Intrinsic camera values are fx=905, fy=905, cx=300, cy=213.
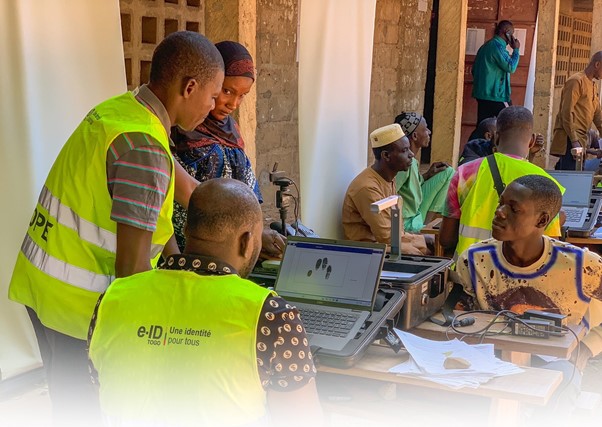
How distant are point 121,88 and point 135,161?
5.29 ft

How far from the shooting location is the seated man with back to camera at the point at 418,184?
5887 millimetres

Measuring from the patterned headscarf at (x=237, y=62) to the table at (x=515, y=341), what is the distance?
118 cm

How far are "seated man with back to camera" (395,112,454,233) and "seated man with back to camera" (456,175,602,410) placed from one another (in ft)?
7.48

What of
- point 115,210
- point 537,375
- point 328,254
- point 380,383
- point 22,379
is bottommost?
point 22,379

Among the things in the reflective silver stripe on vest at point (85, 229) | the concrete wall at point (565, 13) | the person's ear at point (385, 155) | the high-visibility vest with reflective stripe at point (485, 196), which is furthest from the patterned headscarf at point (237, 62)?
the concrete wall at point (565, 13)

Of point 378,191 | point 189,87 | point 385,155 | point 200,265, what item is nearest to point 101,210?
point 189,87

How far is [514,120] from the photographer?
4.48m

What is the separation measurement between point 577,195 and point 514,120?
1.05 m

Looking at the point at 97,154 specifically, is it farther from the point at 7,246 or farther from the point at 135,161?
the point at 7,246

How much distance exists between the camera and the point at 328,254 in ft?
9.73

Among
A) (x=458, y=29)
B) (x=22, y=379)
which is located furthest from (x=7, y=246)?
(x=458, y=29)

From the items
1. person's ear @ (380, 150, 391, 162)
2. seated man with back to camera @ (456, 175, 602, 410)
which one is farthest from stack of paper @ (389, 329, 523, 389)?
person's ear @ (380, 150, 391, 162)

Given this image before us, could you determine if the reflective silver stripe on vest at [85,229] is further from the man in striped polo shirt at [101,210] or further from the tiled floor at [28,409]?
the tiled floor at [28,409]

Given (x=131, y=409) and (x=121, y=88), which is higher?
(x=121, y=88)
